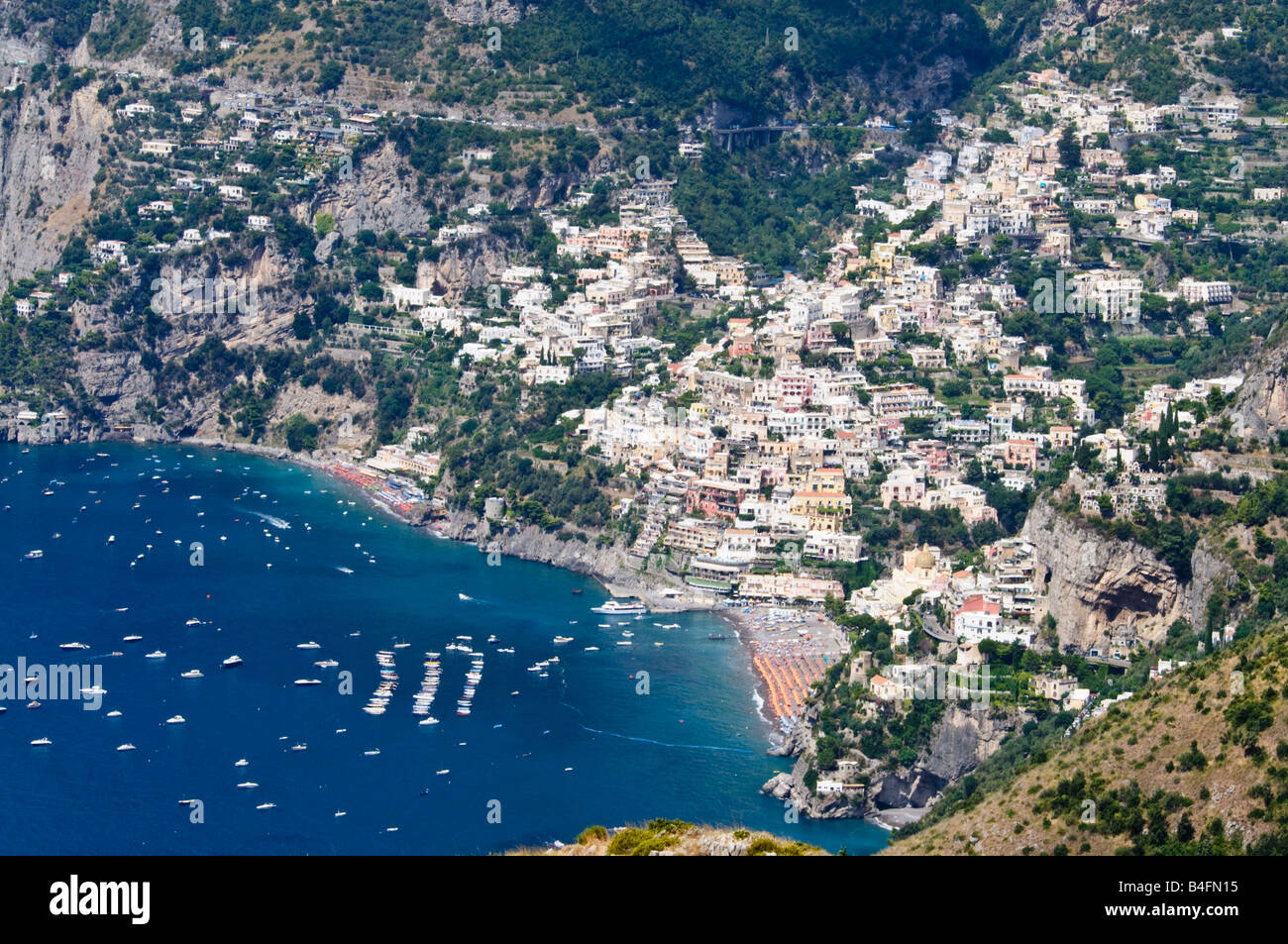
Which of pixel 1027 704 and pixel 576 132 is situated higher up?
pixel 576 132

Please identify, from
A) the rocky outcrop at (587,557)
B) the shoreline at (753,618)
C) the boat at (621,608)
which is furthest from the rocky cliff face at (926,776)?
the rocky outcrop at (587,557)

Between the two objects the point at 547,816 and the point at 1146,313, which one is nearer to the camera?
the point at 547,816

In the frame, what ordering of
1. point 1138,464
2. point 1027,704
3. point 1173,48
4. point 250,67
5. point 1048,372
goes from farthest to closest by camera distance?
point 250,67, point 1173,48, point 1048,372, point 1138,464, point 1027,704

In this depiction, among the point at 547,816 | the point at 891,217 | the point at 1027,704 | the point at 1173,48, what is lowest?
the point at 547,816

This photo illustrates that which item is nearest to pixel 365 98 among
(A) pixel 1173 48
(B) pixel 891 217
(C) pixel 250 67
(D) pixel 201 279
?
(C) pixel 250 67

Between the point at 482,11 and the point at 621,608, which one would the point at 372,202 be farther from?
the point at 621,608

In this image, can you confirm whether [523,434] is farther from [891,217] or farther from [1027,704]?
[1027,704]

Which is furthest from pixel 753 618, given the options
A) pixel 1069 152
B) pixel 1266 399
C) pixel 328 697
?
pixel 1069 152
